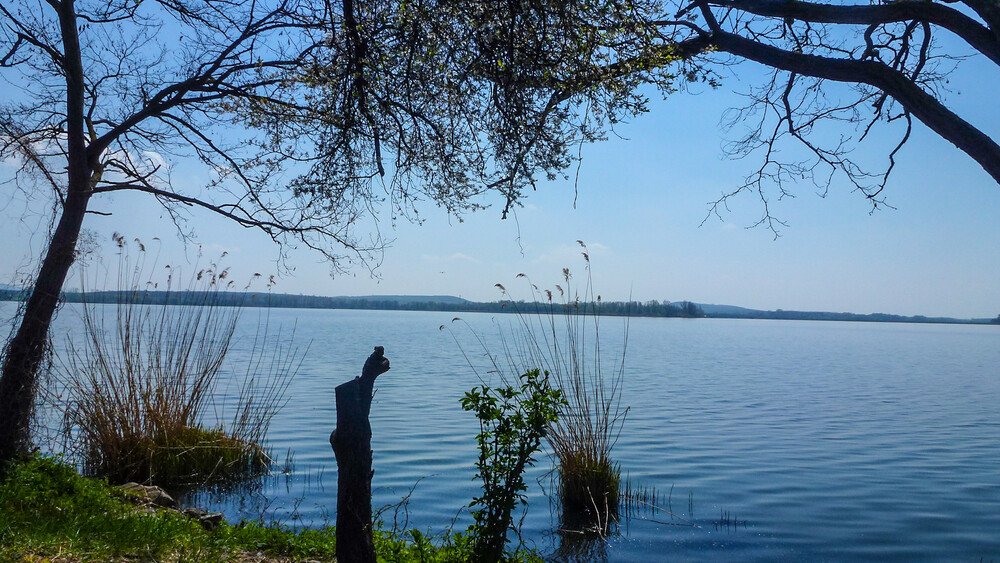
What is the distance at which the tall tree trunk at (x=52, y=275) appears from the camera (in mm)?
5719

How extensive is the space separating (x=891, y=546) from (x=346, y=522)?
17.4ft

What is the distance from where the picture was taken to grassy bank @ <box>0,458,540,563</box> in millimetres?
3824

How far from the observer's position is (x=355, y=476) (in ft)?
11.6

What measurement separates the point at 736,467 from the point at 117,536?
7320 mm

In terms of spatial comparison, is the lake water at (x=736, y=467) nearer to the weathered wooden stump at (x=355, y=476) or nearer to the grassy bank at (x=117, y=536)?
the grassy bank at (x=117, y=536)

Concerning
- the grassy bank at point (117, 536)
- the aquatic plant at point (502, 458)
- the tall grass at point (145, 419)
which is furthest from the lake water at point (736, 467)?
the aquatic plant at point (502, 458)

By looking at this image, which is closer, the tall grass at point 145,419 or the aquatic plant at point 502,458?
the aquatic plant at point 502,458

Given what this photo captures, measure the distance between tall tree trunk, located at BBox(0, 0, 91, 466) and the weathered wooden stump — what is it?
3745 millimetres

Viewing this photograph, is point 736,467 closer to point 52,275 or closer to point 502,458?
point 502,458

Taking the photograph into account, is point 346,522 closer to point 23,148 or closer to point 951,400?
point 23,148

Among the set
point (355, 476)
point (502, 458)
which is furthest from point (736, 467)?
point (355, 476)

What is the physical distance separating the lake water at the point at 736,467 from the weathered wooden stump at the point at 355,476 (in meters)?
2.47

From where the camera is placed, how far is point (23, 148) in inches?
232

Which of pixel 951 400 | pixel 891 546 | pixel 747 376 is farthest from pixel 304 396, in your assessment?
pixel 951 400
